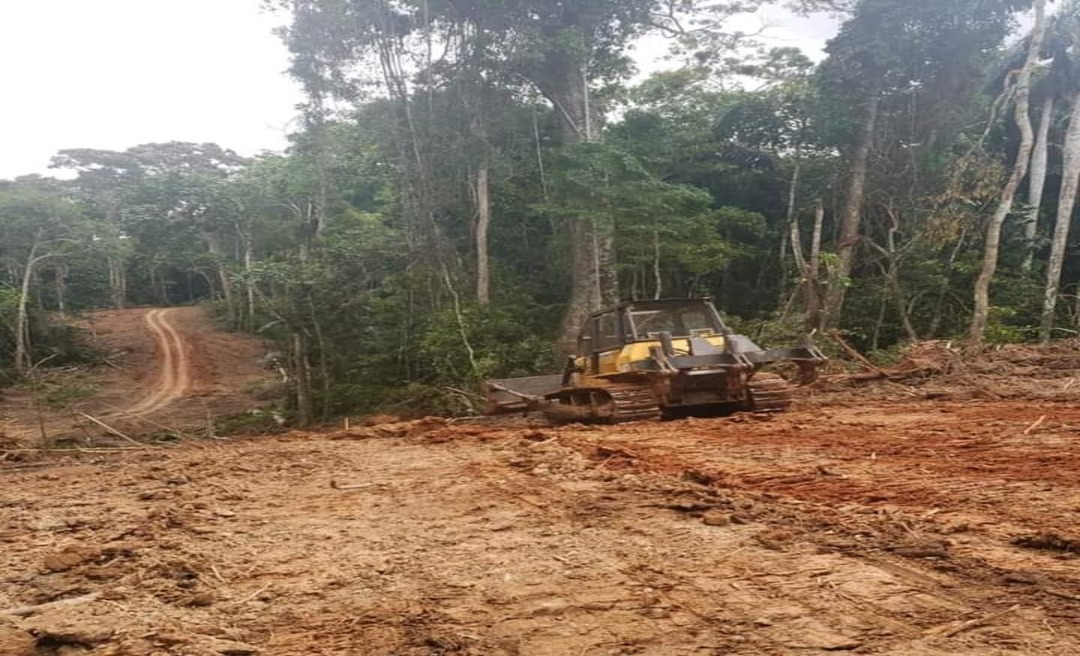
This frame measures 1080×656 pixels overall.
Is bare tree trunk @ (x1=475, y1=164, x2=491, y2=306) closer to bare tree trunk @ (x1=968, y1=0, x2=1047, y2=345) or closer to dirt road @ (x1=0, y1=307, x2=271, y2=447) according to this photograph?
dirt road @ (x1=0, y1=307, x2=271, y2=447)

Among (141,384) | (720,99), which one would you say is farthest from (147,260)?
(720,99)

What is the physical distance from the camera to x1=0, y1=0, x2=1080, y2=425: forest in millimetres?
16750

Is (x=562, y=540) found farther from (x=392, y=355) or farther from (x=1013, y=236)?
(x=1013, y=236)

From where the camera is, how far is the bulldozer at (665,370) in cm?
894

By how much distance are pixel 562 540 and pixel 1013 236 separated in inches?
784

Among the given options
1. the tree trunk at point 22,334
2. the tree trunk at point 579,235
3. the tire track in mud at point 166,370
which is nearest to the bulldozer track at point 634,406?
the tree trunk at point 579,235

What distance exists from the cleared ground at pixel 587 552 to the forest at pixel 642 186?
9.19 meters

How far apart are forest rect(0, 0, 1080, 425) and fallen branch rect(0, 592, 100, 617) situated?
37.9ft

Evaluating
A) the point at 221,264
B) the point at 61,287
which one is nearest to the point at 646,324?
the point at 221,264

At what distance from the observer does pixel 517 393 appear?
1101 centimetres

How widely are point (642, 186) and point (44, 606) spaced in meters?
14.3

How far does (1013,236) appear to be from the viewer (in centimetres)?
1938

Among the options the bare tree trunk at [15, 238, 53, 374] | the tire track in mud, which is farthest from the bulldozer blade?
the bare tree trunk at [15, 238, 53, 374]

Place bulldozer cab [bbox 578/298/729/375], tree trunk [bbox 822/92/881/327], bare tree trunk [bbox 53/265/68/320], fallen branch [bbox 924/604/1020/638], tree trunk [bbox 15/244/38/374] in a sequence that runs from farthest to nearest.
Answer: bare tree trunk [bbox 53/265/68/320] < tree trunk [bbox 15/244/38/374] < tree trunk [bbox 822/92/881/327] < bulldozer cab [bbox 578/298/729/375] < fallen branch [bbox 924/604/1020/638]
